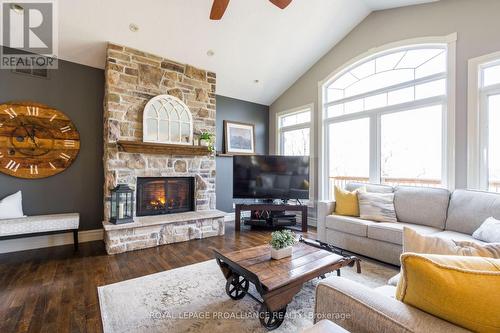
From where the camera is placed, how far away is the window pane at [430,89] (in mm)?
3426

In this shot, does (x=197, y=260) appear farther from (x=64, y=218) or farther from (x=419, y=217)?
(x=419, y=217)

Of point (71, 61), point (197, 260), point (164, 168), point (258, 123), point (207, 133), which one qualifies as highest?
point (71, 61)

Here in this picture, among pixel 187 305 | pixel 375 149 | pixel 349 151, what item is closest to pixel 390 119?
pixel 375 149

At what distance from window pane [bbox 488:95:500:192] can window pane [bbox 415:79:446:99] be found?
1.85 feet

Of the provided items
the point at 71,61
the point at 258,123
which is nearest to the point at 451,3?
the point at 258,123

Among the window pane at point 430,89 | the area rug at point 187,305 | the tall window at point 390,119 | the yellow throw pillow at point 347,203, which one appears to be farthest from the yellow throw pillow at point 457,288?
the window pane at point 430,89

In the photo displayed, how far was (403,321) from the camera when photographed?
0.91 m

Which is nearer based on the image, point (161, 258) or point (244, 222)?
point (161, 258)

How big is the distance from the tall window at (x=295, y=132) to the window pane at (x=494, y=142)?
2.85 metres

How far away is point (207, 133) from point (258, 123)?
1.87 meters

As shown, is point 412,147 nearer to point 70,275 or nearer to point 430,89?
point 430,89

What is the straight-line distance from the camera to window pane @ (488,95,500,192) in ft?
9.75

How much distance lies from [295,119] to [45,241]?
5.23 meters

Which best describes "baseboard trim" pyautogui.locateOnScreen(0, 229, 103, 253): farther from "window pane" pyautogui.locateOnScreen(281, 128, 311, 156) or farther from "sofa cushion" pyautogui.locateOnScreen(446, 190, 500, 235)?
"sofa cushion" pyautogui.locateOnScreen(446, 190, 500, 235)
